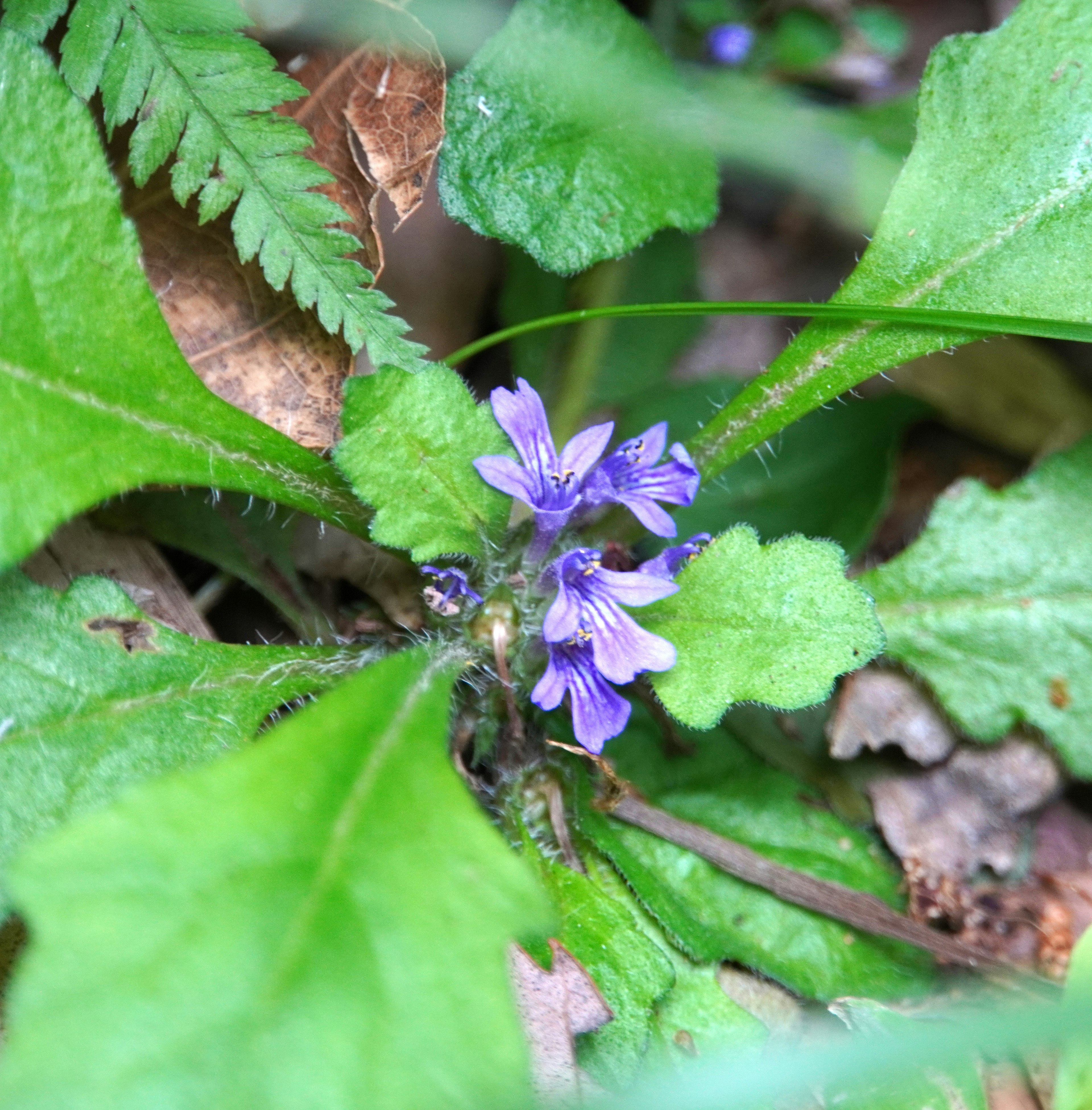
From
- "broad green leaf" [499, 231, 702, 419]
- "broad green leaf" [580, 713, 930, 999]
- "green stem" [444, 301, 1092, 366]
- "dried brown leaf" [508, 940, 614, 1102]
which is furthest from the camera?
"broad green leaf" [499, 231, 702, 419]

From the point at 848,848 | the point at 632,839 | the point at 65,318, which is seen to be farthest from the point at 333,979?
the point at 848,848

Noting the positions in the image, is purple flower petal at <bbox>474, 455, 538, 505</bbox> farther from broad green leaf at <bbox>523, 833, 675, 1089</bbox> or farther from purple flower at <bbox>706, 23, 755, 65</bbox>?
purple flower at <bbox>706, 23, 755, 65</bbox>

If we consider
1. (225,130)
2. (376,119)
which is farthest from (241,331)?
(376,119)

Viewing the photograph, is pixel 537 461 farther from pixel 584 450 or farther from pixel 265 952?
pixel 265 952

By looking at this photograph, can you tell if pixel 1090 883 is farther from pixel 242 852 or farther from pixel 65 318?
pixel 65 318

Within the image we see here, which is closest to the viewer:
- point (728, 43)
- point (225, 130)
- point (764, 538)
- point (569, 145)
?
point (225, 130)

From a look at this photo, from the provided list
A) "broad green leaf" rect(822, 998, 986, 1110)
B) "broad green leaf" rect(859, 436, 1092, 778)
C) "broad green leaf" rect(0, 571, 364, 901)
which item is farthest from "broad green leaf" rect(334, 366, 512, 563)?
"broad green leaf" rect(822, 998, 986, 1110)
